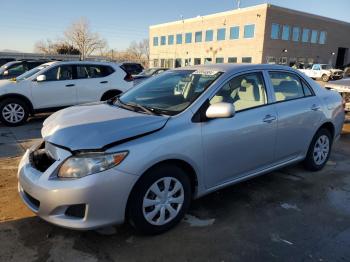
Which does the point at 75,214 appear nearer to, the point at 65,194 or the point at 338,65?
the point at 65,194

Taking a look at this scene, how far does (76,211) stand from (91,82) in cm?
680

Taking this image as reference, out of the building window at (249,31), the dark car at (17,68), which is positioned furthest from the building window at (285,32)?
the dark car at (17,68)

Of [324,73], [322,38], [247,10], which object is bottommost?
[324,73]

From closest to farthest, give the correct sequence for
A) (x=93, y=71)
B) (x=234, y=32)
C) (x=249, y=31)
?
(x=93, y=71) < (x=249, y=31) < (x=234, y=32)

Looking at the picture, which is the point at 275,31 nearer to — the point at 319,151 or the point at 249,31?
the point at 249,31

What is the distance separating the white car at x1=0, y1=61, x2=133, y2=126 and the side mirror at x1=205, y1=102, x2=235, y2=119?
20.6 ft

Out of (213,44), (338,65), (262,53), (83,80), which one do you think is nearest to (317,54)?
(338,65)

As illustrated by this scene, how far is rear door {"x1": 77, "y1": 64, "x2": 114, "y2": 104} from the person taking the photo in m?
9.04

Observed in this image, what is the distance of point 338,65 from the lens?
55406mm

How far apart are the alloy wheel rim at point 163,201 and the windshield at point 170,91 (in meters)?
0.73

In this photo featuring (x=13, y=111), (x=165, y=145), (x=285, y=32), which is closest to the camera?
(x=165, y=145)

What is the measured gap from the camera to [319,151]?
16.6 feet

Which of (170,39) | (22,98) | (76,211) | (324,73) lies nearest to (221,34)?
(170,39)

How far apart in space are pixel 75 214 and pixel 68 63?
22.6 feet
